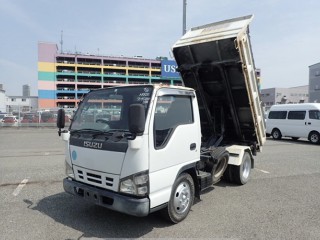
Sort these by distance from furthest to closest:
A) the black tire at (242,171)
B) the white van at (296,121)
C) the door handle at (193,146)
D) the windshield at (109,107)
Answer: the white van at (296,121)
the black tire at (242,171)
the door handle at (193,146)
the windshield at (109,107)

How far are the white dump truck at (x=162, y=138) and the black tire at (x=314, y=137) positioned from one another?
36.2 feet

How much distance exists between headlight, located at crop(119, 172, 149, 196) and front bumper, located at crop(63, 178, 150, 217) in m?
0.09

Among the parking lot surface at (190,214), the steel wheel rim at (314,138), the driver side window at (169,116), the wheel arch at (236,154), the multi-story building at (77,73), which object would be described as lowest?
the parking lot surface at (190,214)

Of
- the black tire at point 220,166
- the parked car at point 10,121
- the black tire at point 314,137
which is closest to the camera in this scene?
the black tire at point 220,166

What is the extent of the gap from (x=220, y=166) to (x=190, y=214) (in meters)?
1.70

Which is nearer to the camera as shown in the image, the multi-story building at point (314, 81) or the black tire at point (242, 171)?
the black tire at point (242, 171)

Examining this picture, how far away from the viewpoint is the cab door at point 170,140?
3.99 metres

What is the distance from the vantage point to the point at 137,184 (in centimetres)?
381

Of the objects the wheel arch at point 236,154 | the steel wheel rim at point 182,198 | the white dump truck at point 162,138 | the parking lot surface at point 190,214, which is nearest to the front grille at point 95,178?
the white dump truck at point 162,138

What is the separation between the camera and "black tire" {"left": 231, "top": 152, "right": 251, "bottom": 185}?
21.9 feet

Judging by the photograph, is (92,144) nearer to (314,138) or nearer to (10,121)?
(314,138)

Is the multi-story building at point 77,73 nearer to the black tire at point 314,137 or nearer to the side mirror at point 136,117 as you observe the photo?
the black tire at point 314,137

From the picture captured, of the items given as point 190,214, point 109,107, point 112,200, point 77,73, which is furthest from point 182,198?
point 77,73

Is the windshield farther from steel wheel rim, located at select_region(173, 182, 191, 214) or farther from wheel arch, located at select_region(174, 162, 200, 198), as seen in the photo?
steel wheel rim, located at select_region(173, 182, 191, 214)
